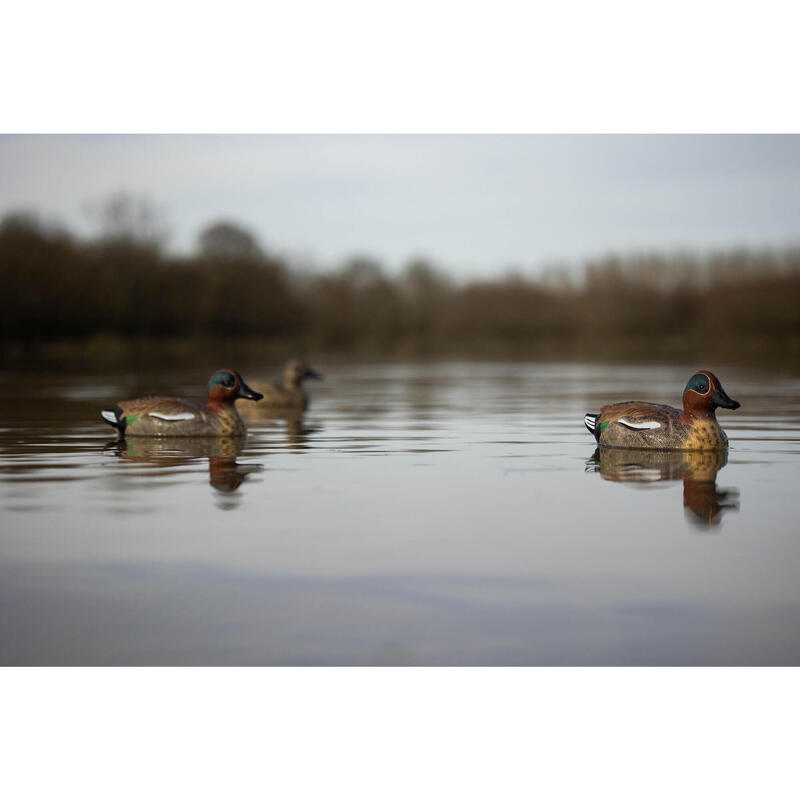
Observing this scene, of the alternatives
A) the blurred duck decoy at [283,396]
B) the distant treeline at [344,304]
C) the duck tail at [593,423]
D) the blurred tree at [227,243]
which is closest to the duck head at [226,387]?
the duck tail at [593,423]

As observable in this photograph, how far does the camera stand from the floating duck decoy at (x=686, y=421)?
1149 cm

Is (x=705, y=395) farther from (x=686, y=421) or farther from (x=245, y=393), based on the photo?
(x=245, y=393)

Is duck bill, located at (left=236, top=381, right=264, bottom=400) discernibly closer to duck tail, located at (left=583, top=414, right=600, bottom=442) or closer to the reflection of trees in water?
the reflection of trees in water

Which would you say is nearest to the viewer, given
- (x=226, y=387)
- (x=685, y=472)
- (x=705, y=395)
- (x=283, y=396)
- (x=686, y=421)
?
(x=685, y=472)

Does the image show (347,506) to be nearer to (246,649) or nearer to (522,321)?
(246,649)

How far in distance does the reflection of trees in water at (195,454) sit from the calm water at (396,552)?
47 mm

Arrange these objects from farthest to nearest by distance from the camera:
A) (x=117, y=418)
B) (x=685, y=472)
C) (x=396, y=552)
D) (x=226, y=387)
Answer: (x=117, y=418) < (x=226, y=387) < (x=685, y=472) < (x=396, y=552)

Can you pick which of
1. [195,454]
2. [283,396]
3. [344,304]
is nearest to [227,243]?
[344,304]

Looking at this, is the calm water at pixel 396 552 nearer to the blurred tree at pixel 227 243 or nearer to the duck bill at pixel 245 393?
the duck bill at pixel 245 393

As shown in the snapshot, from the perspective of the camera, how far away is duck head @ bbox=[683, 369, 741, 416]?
11.4 metres

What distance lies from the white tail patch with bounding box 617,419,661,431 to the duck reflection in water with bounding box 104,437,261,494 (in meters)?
3.74

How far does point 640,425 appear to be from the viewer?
→ 11695 millimetres

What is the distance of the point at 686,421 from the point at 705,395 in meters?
0.34

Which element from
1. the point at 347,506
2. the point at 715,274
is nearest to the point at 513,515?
the point at 347,506
